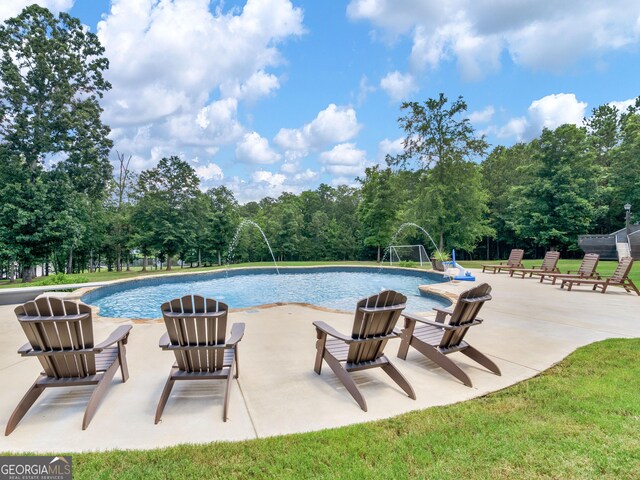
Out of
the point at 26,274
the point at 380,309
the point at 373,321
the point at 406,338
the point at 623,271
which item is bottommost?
the point at 26,274

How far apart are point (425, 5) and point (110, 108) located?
61.0ft

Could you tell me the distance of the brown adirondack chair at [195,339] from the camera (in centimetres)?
267

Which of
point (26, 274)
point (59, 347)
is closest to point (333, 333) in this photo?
point (59, 347)

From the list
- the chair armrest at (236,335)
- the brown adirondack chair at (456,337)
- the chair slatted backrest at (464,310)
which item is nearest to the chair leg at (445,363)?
the brown adirondack chair at (456,337)

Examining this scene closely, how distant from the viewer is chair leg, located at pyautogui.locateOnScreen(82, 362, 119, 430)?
2555mm

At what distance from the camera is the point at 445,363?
342 cm

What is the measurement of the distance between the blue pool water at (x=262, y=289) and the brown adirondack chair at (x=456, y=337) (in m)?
4.24

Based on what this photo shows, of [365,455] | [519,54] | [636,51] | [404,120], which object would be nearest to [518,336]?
[365,455]

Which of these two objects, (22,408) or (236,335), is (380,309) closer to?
(236,335)

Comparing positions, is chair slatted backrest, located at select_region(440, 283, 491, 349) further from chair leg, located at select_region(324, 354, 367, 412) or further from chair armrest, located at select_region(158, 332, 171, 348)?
chair armrest, located at select_region(158, 332, 171, 348)

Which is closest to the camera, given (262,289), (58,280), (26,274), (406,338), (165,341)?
(165,341)

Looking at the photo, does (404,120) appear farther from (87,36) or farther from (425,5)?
(87,36)

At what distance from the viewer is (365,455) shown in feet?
7.06

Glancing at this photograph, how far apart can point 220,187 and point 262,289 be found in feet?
61.8
